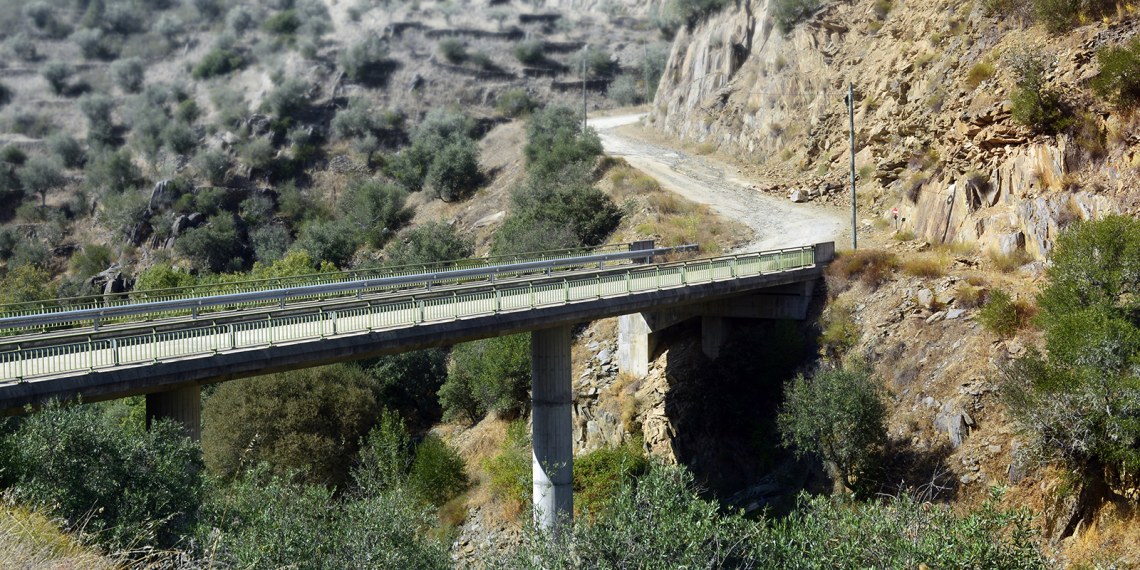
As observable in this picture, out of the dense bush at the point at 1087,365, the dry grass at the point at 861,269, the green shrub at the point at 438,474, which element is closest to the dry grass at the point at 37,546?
the green shrub at the point at 438,474

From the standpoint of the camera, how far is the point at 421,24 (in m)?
98.2

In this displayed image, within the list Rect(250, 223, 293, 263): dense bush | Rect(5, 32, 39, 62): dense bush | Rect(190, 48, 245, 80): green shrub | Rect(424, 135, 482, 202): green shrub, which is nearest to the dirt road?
Rect(424, 135, 482, 202): green shrub

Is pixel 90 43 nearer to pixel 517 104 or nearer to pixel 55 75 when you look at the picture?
pixel 55 75

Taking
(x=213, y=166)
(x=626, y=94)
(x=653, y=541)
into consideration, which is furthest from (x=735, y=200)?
(x=213, y=166)

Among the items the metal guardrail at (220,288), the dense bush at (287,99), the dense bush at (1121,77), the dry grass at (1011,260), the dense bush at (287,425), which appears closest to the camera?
the metal guardrail at (220,288)

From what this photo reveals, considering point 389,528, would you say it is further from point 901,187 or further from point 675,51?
point 675,51

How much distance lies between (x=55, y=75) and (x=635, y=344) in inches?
3990

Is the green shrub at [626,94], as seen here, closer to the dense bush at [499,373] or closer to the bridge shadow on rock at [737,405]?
the dense bush at [499,373]

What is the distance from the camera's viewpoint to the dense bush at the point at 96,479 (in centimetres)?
1273

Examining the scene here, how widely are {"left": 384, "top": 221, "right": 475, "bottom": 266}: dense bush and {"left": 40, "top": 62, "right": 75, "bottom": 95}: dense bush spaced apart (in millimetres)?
74564

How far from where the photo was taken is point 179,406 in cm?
1678

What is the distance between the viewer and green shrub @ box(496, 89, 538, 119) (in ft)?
267

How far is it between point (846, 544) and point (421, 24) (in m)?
96.8

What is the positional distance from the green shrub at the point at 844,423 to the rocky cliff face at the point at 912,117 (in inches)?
377
